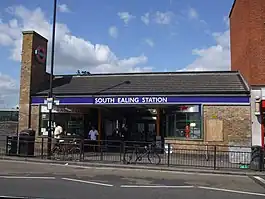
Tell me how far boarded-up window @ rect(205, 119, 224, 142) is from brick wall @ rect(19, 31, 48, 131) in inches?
440

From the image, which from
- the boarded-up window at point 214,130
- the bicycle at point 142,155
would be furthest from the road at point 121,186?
the boarded-up window at point 214,130

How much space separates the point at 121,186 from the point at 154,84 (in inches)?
549

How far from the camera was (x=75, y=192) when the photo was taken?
923cm

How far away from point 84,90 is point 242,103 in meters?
10.0

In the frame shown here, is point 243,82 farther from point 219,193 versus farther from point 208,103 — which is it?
point 219,193

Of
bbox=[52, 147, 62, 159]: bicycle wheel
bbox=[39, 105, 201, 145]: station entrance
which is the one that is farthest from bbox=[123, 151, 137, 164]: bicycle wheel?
bbox=[39, 105, 201, 145]: station entrance

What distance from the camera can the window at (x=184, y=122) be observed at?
21.6 m

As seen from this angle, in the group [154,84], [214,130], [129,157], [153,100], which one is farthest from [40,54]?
[214,130]

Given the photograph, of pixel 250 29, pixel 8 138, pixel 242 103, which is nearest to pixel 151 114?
pixel 242 103

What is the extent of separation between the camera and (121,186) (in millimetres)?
10609

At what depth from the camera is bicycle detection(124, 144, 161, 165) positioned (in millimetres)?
17172

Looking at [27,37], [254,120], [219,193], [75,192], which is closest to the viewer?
[75,192]

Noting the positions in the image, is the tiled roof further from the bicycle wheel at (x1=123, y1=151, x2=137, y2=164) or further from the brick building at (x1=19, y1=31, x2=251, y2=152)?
the bicycle wheel at (x1=123, y1=151, x2=137, y2=164)

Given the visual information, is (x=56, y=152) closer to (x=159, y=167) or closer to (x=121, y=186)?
(x=159, y=167)
